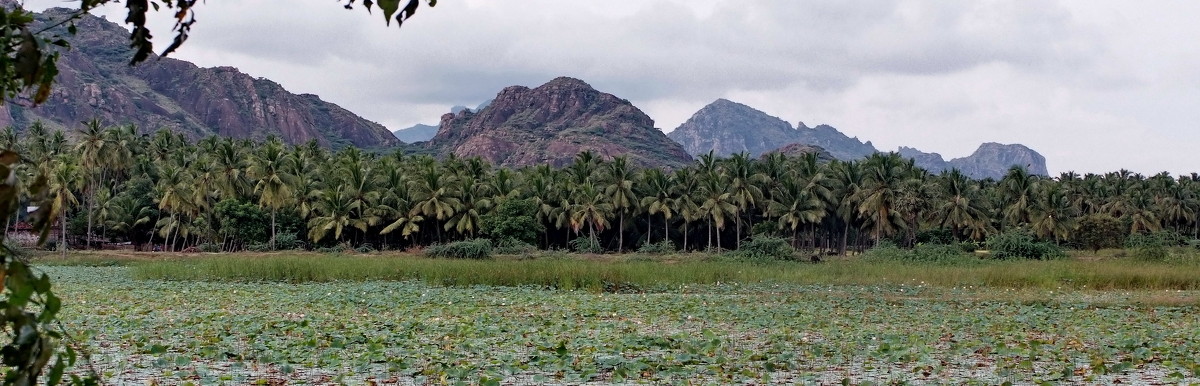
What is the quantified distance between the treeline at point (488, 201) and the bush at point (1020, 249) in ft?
17.4

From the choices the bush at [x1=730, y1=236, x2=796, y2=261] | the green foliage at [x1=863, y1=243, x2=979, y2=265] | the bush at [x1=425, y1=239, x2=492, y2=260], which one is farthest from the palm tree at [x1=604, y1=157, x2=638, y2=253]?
the green foliage at [x1=863, y1=243, x2=979, y2=265]

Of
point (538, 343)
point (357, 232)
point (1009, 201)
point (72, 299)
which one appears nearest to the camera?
point (538, 343)

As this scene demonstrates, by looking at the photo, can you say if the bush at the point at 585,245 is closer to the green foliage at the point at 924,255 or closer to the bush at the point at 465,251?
the bush at the point at 465,251

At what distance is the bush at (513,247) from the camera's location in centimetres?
5853

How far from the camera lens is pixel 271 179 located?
5862cm

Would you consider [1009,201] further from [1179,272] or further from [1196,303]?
[1196,303]

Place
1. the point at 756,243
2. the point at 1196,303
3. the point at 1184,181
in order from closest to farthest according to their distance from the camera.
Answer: the point at 1196,303 < the point at 756,243 < the point at 1184,181

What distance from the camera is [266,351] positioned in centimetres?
1134

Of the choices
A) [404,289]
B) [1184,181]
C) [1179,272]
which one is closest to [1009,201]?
[1184,181]

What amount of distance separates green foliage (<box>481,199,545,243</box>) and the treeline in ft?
0.32

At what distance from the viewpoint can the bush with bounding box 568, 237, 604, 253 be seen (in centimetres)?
6378

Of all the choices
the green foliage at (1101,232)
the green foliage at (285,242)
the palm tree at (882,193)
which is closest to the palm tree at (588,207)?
the palm tree at (882,193)

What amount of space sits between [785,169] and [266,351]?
6084cm

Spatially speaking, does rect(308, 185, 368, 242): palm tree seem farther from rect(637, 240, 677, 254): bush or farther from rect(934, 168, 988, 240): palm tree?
rect(934, 168, 988, 240): palm tree
